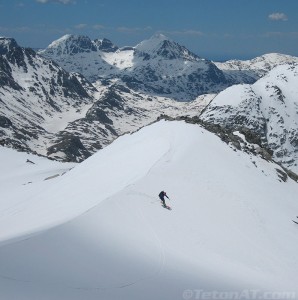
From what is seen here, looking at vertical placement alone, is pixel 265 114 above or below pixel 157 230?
below

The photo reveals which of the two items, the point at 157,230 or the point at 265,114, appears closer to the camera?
the point at 157,230

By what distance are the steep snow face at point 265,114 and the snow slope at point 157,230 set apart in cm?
8926

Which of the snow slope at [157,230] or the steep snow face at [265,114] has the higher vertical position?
the snow slope at [157,230]

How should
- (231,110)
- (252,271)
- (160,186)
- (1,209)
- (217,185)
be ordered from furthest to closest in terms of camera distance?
(231,110)
(1,209)
(217,185)
(160,186)
(252,271)

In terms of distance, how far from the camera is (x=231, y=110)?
13888cm

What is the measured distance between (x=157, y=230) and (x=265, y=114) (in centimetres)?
13254

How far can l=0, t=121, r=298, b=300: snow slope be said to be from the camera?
62.5 ft

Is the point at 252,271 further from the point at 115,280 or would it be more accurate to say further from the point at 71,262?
the point at 71,262

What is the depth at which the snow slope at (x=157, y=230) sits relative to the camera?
19.0 meters

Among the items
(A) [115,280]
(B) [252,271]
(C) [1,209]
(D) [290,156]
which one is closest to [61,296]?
(A) [115,280]

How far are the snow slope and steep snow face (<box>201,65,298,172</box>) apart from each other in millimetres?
89256

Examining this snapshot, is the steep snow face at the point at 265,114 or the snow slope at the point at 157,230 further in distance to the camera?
the steep snow face at the point at 265,114

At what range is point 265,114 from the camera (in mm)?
150125

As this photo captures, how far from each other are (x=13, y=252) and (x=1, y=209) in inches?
1163
